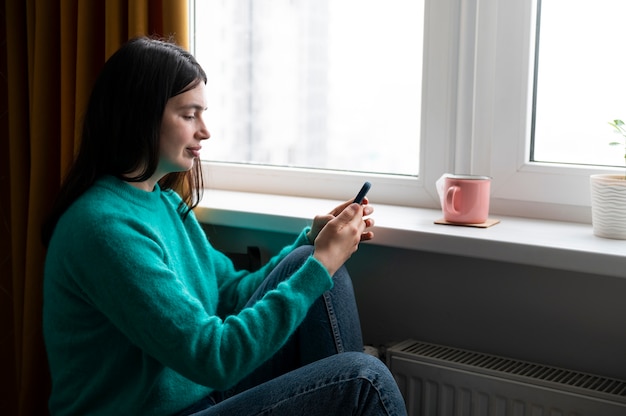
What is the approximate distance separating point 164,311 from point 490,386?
1.96 ft

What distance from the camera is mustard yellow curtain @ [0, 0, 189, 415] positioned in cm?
166

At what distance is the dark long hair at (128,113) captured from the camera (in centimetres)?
118

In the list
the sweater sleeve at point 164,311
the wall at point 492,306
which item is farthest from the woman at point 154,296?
the wall at point 492,306

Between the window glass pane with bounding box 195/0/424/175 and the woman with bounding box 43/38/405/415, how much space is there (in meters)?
0.40

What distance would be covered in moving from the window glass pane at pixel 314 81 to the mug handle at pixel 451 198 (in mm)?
224

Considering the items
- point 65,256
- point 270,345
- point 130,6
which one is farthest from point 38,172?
point 270,345

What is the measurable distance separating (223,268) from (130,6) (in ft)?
1.87

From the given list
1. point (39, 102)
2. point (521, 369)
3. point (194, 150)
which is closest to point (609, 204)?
point (521, 369)

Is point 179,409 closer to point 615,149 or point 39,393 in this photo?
point 39,393

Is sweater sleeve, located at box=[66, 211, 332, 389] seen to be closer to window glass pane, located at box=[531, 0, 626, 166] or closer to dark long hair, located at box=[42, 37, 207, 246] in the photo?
dark long hair, located at box=[42, 37, 207, 246]

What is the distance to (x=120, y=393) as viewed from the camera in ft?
3.89

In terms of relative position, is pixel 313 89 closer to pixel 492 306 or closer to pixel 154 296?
pixel 492 306

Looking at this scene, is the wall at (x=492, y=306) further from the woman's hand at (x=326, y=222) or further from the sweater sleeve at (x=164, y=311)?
the sweater sleeve at (x=164, y=311)

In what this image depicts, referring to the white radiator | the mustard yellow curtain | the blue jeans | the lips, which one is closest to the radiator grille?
the white radiator
